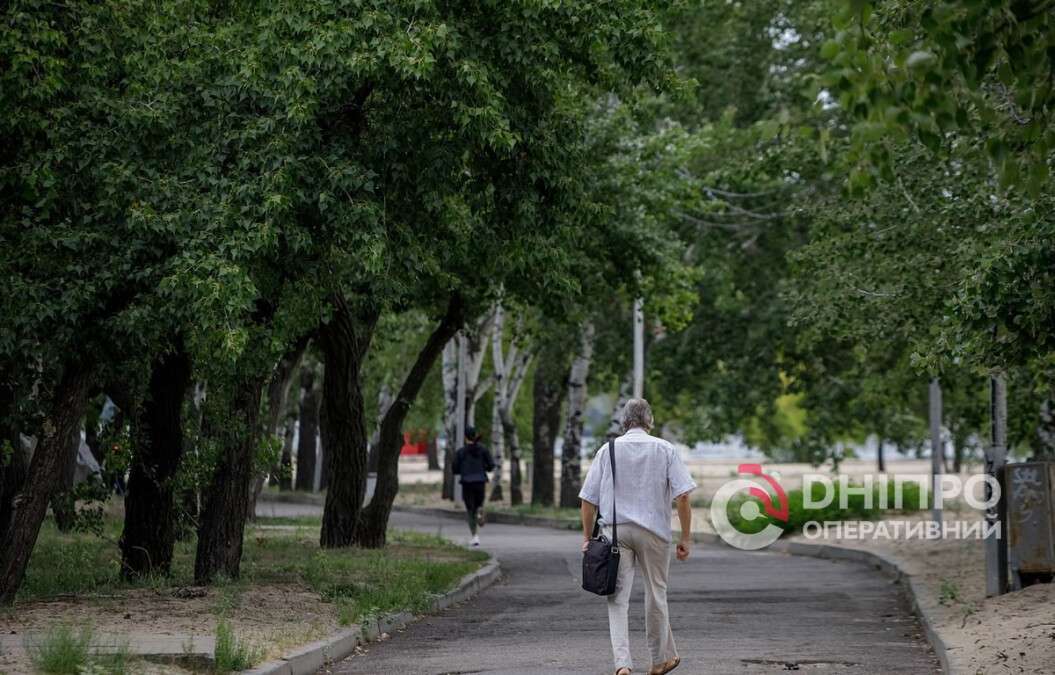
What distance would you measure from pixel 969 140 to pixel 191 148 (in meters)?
7.07

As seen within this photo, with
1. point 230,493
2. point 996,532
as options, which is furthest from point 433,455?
point 996,532

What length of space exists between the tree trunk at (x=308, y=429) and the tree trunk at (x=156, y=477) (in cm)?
2616

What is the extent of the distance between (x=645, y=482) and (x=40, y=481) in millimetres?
6147

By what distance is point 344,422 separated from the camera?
72.9 ft

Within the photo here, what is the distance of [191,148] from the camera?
552 inches

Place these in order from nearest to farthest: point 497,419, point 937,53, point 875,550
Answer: point 937,53 → point 875,550 → point 497,419

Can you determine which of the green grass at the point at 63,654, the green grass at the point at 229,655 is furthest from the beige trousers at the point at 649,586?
the green grass at the point at 63,654

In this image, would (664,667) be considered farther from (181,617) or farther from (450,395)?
(450,395)

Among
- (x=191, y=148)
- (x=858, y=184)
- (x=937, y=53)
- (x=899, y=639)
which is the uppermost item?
A: (x=191, y=148)

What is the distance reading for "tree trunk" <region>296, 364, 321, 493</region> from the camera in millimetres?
46219

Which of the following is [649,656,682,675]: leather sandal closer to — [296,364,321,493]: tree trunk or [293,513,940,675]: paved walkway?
[293,513,940,675]: paved walkway

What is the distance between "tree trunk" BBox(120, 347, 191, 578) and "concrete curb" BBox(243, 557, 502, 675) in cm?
304

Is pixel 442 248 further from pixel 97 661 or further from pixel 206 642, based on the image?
pixel 97 661

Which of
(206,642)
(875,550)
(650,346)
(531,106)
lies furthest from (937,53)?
(650,346)
